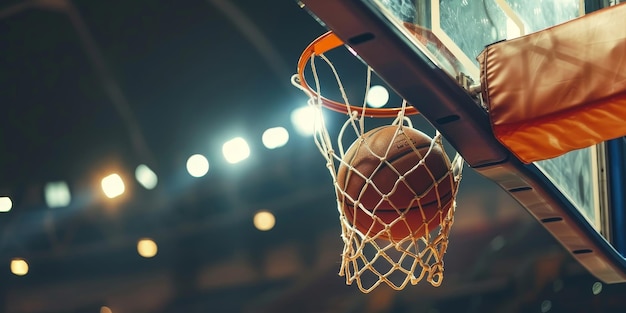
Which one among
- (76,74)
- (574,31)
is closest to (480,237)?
(76,74)

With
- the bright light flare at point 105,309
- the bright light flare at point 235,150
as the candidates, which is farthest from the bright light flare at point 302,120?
the bright light flare at point 105,309

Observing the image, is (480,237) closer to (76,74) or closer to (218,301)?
(218,301)

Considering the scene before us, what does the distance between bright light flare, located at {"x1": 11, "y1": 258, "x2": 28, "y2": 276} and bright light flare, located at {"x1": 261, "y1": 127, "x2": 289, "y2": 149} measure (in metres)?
1.42

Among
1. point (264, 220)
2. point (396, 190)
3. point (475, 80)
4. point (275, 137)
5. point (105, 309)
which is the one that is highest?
point (475, 80)

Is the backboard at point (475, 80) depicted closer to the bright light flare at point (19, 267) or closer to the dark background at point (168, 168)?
the dark background at point (168, 168)

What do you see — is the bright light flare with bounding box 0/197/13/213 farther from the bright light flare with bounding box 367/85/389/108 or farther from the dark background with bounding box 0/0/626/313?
the bright light flare with bounding box 367/85/389/108

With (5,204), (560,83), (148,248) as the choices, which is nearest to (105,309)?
(148,248)

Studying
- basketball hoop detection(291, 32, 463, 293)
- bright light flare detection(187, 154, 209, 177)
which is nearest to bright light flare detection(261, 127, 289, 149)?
bright light flare detection(187, 154, 209, 177)

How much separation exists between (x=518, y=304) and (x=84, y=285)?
94.2 inches

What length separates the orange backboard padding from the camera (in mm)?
1370

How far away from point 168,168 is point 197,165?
16 centimetres

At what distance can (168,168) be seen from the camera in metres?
4.07

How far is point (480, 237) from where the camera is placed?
4.36 metres

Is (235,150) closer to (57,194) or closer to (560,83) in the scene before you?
→ (57,194)
